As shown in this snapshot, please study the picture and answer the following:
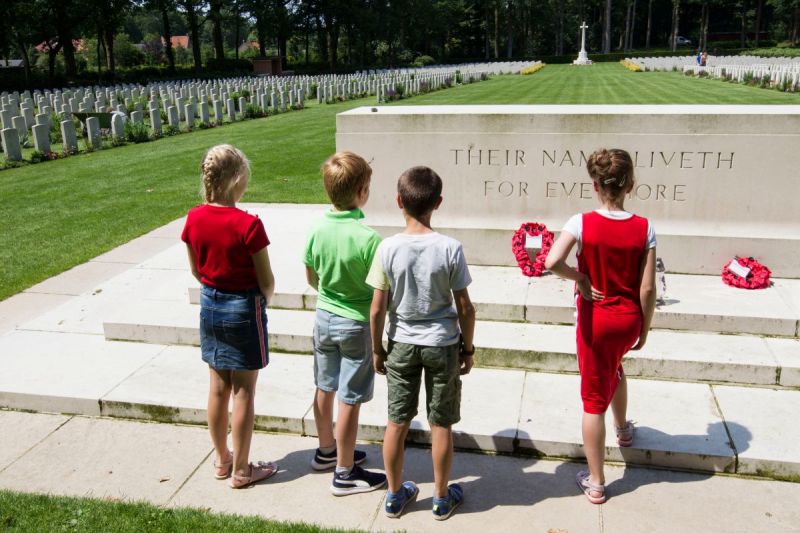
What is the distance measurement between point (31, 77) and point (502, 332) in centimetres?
4291

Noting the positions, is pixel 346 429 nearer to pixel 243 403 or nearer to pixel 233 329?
pixel 243 403

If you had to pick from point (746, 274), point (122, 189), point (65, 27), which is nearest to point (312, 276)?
point (746, 274)

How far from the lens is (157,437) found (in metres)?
4.42

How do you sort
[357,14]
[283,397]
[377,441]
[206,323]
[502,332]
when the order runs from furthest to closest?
[357,14], [502,332], [283,397], [377,441], [206,323]

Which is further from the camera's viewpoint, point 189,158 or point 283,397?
point 189,158

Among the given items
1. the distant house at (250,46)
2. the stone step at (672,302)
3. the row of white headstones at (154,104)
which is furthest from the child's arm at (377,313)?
the distant house at (250,46)

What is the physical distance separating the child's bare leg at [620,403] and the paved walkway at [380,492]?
0.28 meters

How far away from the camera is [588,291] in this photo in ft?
10.9

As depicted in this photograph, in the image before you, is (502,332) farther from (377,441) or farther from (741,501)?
(741,501)

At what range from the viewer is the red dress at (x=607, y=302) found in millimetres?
3193

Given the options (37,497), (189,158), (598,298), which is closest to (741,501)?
(598,298)

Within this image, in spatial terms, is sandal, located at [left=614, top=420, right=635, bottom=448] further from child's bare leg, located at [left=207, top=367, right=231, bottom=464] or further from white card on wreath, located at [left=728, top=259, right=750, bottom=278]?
white card on wreath, located at [left=728, top=259, right=750, bottom=278]

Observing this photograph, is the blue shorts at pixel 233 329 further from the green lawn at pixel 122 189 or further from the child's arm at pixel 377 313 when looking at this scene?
the green lawn at pixel 122 189

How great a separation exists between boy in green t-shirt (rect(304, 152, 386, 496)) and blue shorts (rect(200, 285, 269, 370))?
0.30 m
